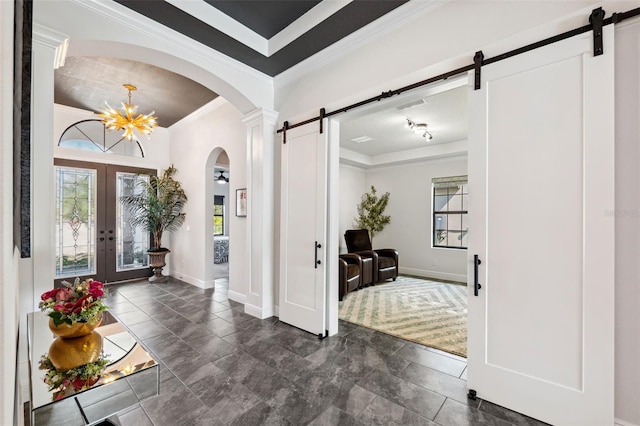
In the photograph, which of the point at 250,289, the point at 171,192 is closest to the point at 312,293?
the point at 250,289

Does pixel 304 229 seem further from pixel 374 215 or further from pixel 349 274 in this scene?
pixel 374 215

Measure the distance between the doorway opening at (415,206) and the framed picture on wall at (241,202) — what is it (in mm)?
2040

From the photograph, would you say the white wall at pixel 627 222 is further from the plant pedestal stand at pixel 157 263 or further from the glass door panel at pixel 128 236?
the glass door panel at pixel 128 236

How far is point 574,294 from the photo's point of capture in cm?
174

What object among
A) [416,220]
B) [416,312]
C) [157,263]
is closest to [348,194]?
[416,220]

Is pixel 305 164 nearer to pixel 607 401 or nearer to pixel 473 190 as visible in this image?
pixel 473 190

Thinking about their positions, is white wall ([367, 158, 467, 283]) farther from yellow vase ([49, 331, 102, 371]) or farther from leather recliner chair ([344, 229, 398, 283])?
yellow vase ([49, 331, 102, 371])

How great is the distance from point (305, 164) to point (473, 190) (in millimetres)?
1849

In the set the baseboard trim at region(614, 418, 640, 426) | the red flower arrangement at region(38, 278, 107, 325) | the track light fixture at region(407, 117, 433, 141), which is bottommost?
the baseboard trim at region(614, 418, 640, 426)

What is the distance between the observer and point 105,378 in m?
1.19

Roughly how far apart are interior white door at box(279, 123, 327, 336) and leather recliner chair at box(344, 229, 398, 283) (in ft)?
7.64

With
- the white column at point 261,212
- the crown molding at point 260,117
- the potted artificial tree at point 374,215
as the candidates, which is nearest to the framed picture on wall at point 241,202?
the white column at point 261,212

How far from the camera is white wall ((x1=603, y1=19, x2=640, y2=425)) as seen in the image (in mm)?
1604

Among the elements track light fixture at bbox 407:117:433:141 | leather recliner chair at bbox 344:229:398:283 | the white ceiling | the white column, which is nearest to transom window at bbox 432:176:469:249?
the white ceiling
